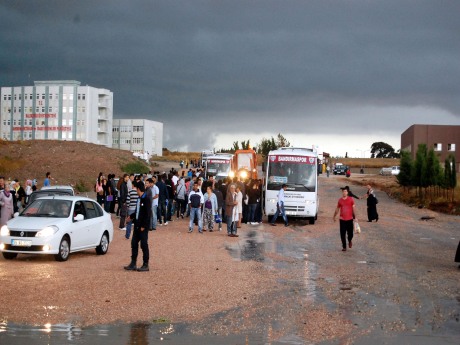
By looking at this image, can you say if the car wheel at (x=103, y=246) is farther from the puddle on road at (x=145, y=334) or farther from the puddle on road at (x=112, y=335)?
the puddle on road at (x=112, y=335)

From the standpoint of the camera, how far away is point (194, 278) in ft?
49.6

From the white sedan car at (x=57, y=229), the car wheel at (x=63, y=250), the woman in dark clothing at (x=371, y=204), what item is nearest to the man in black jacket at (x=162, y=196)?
the white sedan car at (x=57, y=229)

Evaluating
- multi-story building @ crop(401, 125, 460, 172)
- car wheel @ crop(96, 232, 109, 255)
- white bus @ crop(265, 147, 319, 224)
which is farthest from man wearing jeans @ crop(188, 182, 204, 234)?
multi-story building @ crop(401, 125, 460, 172)

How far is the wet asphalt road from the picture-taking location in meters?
9.66

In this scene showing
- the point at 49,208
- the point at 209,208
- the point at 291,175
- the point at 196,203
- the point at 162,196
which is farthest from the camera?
the point at 291,175

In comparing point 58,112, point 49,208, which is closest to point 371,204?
point 49,208

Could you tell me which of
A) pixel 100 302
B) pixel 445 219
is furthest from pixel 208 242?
pixel 445 219

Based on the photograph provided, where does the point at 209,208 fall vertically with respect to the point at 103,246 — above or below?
above

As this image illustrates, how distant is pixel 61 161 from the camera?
7400 centimetres

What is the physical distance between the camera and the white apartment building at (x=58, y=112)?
11894cm

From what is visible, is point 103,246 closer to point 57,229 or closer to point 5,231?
point 57,229

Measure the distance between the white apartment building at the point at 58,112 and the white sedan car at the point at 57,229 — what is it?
101 meters

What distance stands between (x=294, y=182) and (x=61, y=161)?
45.7 m

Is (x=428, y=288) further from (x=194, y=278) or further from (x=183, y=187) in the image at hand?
(x=183, y=187)
